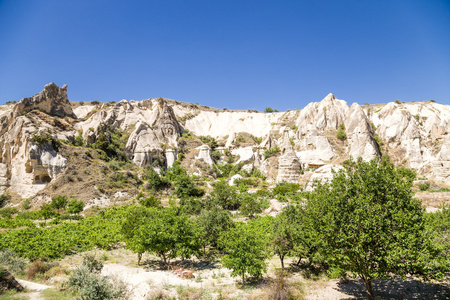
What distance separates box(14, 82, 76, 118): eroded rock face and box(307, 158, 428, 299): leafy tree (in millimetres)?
56234

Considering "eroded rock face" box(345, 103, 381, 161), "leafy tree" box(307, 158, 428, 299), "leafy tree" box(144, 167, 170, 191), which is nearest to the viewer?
"leafy tree" box(307, 158, 428, 299)

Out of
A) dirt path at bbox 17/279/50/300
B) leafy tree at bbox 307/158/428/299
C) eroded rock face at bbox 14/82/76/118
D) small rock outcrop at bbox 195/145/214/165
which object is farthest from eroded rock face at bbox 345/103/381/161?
eroded rock face at bbox 14/82/76/118

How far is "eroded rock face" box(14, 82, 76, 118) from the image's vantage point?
4649cm

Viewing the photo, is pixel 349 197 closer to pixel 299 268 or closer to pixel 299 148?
pixel 299 268

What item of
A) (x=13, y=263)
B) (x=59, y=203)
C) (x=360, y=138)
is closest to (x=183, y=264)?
(x=13, y=263)

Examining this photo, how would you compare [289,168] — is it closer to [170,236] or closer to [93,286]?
[170,236]

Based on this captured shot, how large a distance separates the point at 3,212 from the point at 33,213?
483 centimetres

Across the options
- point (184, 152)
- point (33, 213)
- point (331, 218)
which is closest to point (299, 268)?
point (331, 218)

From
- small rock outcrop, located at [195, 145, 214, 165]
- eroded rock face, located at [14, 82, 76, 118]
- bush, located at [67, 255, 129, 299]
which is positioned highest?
eroded rock face, located at [14, 82, 76, 118]

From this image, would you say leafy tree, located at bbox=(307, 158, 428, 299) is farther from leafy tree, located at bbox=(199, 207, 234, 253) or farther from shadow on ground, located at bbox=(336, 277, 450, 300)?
leafy tree, located at bbox=(199, 207, 234, 253)

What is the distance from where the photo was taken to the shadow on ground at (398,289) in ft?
39.2

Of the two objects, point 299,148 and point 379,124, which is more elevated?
point 379,124

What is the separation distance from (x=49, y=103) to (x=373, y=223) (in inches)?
2401

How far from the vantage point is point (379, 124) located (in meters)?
56.5
